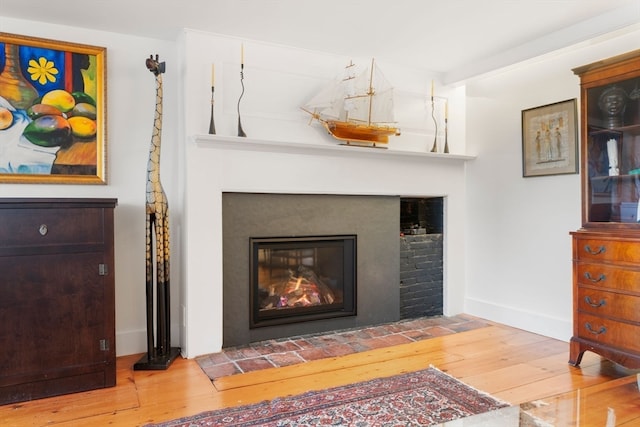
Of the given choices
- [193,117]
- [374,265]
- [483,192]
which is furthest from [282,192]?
[483,192]

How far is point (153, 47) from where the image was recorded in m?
2.99

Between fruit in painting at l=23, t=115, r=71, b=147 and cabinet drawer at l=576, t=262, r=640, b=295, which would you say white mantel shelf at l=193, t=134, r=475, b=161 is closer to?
fruit in painting at l=23, t=115, r=71, b=147

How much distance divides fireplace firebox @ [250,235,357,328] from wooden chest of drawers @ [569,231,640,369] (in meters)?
1.59

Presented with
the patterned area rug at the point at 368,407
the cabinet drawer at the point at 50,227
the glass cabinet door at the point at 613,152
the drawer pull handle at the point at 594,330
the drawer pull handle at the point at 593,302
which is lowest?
the patterned area rug at the point at 368,407

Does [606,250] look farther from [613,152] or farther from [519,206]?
[519,206]

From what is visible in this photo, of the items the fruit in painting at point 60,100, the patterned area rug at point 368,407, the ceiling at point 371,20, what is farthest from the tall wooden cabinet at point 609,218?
the fruit in painting at point 60,100

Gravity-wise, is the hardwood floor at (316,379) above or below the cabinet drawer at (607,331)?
below

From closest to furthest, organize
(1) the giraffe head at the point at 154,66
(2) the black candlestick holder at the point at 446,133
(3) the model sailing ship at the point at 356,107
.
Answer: (1) the giraffe head at the point at 154,66 → (3) the model sailing ship at the point at 356,107 → (2) the black candlestick holder at the point at 446,133

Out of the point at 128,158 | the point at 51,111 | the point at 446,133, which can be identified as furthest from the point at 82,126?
the point at 446,133

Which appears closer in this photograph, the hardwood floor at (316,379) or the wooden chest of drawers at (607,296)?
the hardwood floor at (316,379)

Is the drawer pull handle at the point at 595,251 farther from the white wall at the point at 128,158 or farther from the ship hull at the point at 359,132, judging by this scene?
the white wall at the point at 128,158

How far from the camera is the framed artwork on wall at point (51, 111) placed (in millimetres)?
2590

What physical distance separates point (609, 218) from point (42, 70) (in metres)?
3.66

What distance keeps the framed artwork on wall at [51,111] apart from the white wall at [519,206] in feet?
10.1
